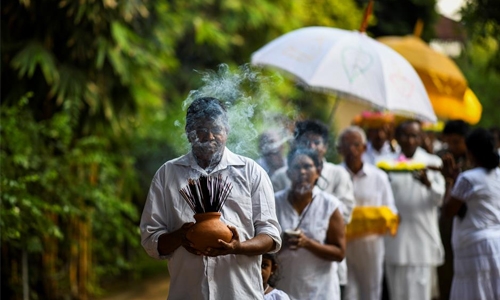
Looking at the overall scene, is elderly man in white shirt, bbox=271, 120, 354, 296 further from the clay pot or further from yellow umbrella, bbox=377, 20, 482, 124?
yellow umbrella, bbox=377, 20, 482, 124

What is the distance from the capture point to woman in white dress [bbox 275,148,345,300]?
6.57 m

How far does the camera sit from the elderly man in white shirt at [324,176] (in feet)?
24.6

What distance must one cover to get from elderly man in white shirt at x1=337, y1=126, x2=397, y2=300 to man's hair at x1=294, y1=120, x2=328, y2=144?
866 mm

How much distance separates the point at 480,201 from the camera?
23.7 ft

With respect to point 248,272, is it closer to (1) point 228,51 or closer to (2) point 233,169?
(2) point 233,169

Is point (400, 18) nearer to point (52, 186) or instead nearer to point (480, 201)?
point (52, 186)

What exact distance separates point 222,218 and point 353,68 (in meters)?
3.98

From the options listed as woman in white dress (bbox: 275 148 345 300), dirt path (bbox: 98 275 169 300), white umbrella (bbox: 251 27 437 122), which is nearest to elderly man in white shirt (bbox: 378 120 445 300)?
white umbrella (bbox: 251 27 437 122)

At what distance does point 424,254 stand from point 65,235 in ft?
13.3

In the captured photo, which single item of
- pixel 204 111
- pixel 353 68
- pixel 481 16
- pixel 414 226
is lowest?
pixel 414 226

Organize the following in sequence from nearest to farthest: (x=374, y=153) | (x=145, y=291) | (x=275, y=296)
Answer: (x=275, y=296) → (x=374, y=153) → (x=145, y=291)

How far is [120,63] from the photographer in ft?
33.9

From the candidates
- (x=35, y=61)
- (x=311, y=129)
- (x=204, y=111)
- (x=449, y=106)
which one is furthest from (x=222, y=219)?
(x=449, y=106)

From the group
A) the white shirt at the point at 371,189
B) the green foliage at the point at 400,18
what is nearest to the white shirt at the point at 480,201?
the white shirt at the point at 371,189
